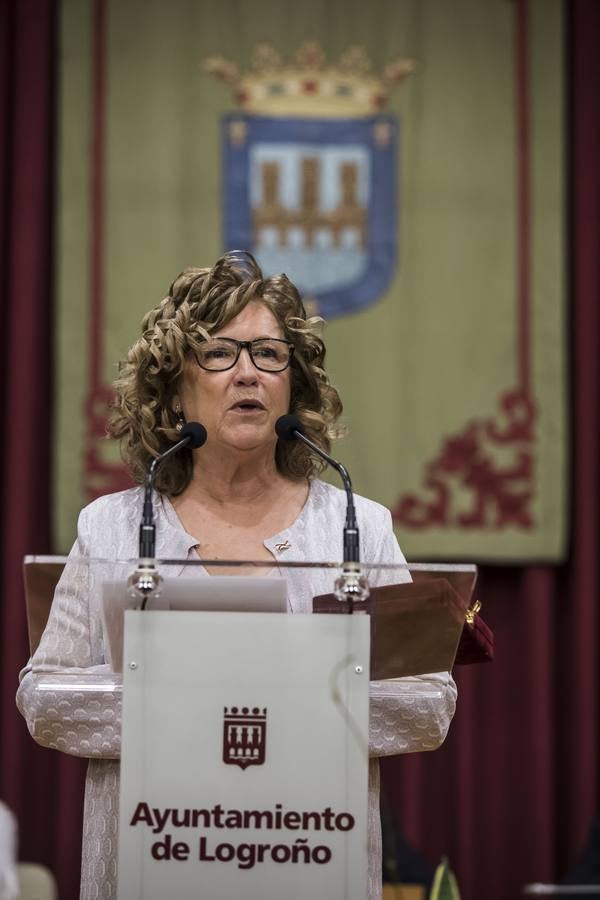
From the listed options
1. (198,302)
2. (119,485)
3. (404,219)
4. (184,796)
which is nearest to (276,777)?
(184,796)

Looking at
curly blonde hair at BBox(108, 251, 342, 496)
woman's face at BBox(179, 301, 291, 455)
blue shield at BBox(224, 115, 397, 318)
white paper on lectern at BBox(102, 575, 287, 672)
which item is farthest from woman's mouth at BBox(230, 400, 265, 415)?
blue shield at BBox(224, 115, 397, 318)

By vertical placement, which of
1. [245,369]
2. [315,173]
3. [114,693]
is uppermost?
[315,173]

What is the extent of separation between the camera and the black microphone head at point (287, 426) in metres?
2.17

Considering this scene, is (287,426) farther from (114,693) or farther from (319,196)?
(319,196)

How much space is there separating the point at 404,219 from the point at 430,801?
1.93m

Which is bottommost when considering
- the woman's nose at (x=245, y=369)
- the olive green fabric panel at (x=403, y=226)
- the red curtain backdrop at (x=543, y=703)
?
the red curtain backdrop at (x=543, y=703)

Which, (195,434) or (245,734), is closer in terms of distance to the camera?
(245,734)

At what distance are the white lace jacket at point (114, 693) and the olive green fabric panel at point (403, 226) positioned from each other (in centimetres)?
199

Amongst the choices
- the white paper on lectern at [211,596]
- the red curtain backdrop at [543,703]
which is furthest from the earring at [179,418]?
the red curtain backdrop at [543,703]

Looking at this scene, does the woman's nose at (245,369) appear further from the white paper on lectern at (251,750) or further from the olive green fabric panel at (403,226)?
the olive green fabric panel at (403,226)

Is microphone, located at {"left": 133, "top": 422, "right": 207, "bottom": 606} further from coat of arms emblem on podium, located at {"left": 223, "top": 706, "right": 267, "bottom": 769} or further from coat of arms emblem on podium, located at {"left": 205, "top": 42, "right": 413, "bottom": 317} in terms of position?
coat of arms emblem on podium, located at {"left": 205, "top": 42, "right": 413, "bottom": 317}

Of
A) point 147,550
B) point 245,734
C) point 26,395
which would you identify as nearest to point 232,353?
point 147,550

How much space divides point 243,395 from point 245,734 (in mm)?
725

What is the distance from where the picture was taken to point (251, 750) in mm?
1707
